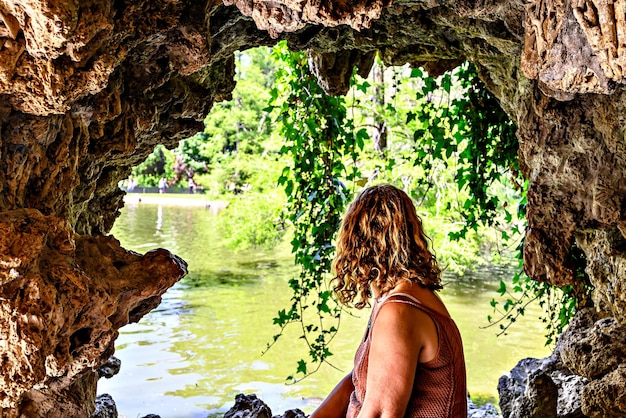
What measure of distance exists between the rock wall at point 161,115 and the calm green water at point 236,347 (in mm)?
2855

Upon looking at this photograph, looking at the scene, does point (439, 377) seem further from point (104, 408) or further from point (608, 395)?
point (104, 408)

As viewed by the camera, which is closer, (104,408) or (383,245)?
(383,245)

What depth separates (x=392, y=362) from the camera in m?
1.43

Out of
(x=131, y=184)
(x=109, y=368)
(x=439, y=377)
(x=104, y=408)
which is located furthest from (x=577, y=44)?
(x=131, y=184)

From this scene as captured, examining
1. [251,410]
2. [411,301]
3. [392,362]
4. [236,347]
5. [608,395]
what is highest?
[411,301]

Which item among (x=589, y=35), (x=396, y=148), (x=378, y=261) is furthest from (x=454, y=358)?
(x=396, y=148)

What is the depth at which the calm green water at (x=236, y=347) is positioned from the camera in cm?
522

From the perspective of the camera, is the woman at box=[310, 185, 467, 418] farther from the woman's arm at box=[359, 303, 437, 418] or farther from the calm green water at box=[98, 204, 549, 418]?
the calm green water at box=[98, 204, 549, 418]

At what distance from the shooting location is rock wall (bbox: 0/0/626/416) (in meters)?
1.60

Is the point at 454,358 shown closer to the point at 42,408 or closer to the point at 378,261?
the point at 378,261

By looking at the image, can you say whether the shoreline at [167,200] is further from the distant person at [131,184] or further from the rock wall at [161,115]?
the rock wall at [161,115]

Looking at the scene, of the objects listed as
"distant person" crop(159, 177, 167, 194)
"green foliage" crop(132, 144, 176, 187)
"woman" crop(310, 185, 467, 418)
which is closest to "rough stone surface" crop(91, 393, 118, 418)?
"woman" crop(310, 185, 467, 418)

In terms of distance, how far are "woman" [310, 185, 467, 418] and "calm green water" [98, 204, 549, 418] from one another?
3557 mm

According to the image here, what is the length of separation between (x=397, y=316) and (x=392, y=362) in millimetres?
107
